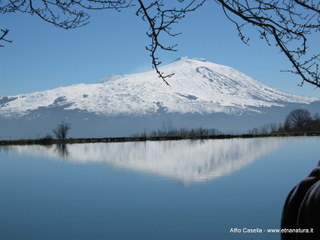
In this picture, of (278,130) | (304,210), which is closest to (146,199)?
(304,210)

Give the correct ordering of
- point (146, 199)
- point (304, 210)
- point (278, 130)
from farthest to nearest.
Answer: point (278, 130) → point (146, 199) → point (304, 210)

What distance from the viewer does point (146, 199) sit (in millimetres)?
12453

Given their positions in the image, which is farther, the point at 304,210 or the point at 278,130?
the point at 278,130

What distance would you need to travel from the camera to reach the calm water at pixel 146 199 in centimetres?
905

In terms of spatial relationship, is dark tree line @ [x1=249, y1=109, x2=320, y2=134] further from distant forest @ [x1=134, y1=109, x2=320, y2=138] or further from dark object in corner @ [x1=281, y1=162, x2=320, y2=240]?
dark object in corner @ [x1=281, y1=162, x2=320, y2=240]

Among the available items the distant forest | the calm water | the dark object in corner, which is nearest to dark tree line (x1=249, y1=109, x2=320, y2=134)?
the distant forest

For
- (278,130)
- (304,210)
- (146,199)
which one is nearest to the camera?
(304,210)

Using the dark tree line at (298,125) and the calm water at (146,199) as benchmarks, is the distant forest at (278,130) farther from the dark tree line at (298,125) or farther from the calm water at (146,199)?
the calm water at (146,199)

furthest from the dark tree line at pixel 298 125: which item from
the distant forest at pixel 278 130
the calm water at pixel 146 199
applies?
the calm water at pixel 146 199

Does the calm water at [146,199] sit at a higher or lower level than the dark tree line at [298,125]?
lower

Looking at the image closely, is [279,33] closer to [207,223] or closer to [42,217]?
[207,223]

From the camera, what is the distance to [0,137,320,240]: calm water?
9055 mm

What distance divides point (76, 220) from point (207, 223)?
9.24 feet

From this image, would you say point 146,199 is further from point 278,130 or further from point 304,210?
point 278,130
